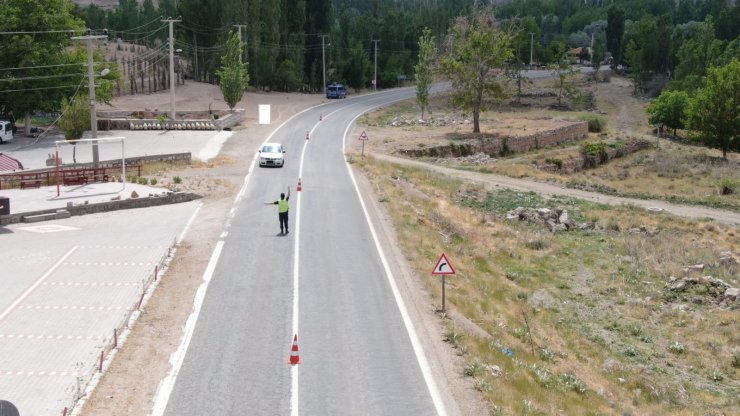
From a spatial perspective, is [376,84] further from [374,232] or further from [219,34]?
[374,232]

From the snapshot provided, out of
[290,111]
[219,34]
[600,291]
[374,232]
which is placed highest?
[219,34]

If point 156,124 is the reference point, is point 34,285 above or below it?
below

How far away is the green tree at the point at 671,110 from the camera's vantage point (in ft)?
291

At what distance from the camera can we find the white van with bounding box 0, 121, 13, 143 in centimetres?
5869

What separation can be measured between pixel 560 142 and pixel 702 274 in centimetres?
4384

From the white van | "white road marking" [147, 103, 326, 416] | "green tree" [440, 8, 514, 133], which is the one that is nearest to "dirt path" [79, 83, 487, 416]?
"white road marking" [147, 103, 326, 416]

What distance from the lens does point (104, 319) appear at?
21.3 meters

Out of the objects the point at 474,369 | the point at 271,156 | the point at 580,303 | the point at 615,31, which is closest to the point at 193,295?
the point at 474,369

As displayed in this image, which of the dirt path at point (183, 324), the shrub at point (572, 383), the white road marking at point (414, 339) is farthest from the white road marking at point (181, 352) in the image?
the shrub at point (572, 383)

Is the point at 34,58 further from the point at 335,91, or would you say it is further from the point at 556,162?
the point at 335,91

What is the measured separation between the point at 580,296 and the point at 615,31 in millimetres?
143431

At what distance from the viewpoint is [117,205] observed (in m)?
36.0

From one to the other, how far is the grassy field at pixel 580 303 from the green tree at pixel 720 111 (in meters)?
30.8

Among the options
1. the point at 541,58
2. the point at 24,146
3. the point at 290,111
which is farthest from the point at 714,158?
the point at 541,58
